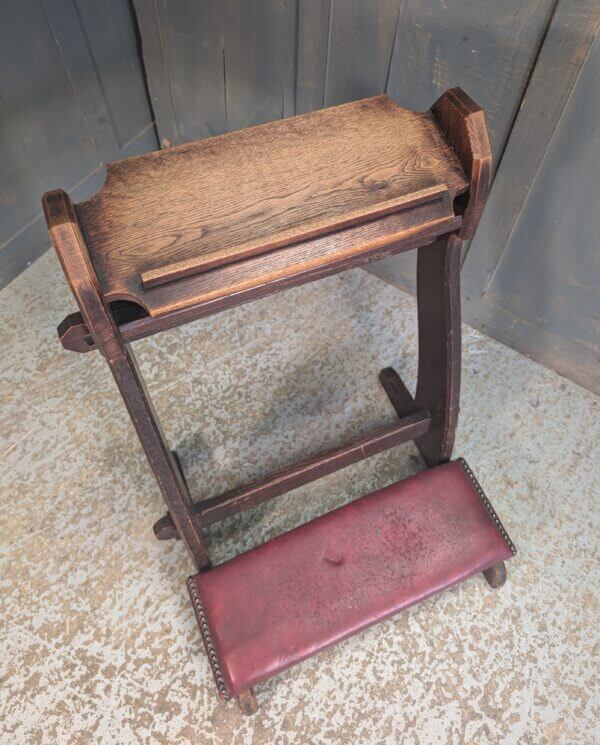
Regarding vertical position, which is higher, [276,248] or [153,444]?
[276,248]

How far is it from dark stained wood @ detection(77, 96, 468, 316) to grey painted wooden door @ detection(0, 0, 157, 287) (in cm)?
124

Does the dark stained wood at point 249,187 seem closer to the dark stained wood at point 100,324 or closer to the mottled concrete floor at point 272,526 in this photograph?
the dark stained wood at point 100,324

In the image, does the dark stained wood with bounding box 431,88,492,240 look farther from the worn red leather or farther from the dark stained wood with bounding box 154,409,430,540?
the worn red leather

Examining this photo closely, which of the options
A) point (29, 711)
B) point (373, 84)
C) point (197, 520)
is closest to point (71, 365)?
point (197, 520)

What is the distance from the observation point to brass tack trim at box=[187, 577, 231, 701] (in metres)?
1.39

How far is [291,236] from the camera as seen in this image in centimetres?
109

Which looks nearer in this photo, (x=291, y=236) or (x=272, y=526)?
(x=291, y=236)

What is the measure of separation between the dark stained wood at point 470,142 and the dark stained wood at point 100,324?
79 cm

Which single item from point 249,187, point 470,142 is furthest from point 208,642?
point 470,142

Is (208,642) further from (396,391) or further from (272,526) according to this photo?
(396,391)

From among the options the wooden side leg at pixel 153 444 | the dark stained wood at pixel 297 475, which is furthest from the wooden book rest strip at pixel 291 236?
the dark stained wood at pixel 297 475

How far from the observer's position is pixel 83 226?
112 centimetres

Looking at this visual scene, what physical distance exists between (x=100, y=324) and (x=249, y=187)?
1.45ft

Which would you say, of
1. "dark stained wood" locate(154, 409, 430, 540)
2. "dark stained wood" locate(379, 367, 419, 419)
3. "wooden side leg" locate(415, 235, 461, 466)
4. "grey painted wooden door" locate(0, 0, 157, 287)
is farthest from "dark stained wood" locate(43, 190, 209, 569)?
"grey painted wooden door" locate(0, 0, 157, 287)
